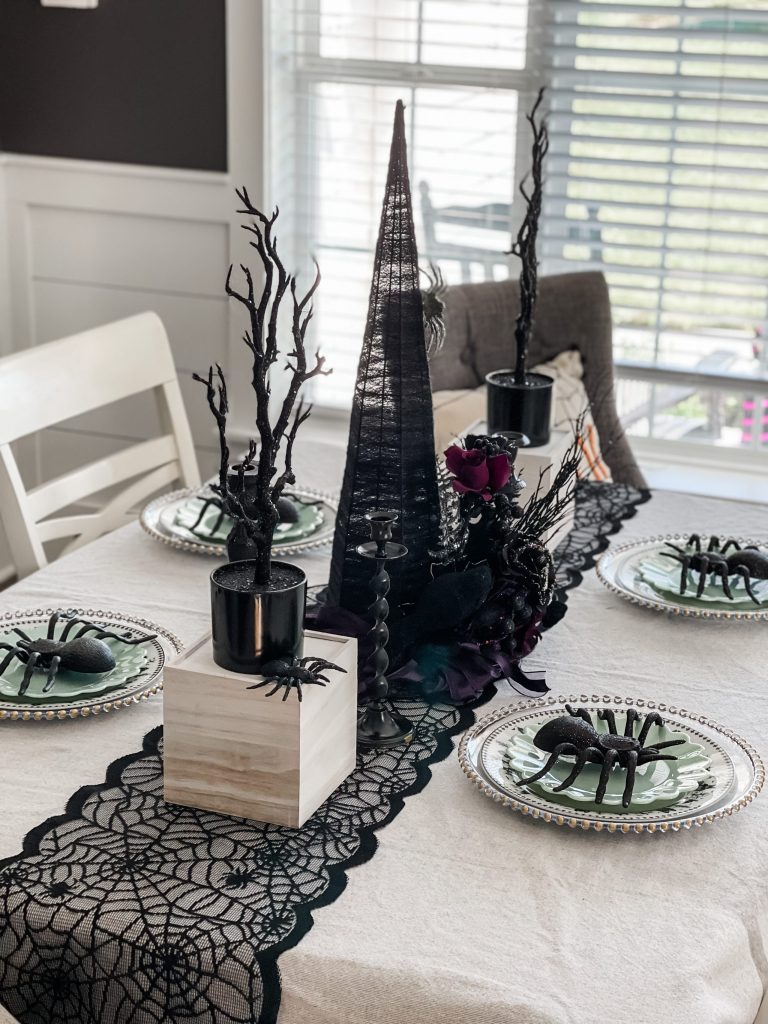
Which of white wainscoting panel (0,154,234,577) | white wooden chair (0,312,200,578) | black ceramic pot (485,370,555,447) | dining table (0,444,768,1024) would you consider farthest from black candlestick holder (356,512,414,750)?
white wainscoting panel (0,154,234,577)

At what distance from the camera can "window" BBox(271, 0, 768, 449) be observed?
254 cm

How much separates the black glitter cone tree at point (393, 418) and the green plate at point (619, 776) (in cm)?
22

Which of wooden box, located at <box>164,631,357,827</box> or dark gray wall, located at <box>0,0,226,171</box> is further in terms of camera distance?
dark gray wall, located at <box>0,0,226,171</box>

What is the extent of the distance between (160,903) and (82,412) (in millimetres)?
1202

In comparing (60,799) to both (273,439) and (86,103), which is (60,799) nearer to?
(273,439)

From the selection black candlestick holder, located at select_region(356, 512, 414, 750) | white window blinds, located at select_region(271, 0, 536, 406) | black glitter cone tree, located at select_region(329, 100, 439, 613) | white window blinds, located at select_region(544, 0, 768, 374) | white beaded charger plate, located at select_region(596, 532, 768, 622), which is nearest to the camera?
black candlestick holder, located at select_region(356, 512, 414, 750)

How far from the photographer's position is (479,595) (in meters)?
1.21

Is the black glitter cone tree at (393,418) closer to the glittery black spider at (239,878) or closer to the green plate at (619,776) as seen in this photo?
the green plate at (619,776)

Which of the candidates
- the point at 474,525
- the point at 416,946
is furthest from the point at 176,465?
the point at 416,946

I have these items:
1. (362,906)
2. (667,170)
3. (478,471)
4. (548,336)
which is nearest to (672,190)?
(667,170)

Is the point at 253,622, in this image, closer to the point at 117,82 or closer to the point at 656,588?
the point at 656,588

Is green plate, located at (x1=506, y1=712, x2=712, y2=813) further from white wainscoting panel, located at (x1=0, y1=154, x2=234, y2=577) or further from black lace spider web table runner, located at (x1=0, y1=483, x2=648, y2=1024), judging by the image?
white wainscoting panel, located at (x1=0, y1=154, x2=234, y2=577)

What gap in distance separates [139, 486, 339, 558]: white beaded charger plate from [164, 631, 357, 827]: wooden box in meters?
0.56

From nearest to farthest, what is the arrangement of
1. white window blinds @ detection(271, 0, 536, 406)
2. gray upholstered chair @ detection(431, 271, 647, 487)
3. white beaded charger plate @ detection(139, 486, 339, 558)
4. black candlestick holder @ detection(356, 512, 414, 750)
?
black candlestick holder @ detection(356, 512, 414, 750), white beaded charger plate @ detection(139, 486, 339, 558), gray upholstered chair @ detection(431, 271, 647, 487), white window blinds @ detection(271, 0, 536, 406)
